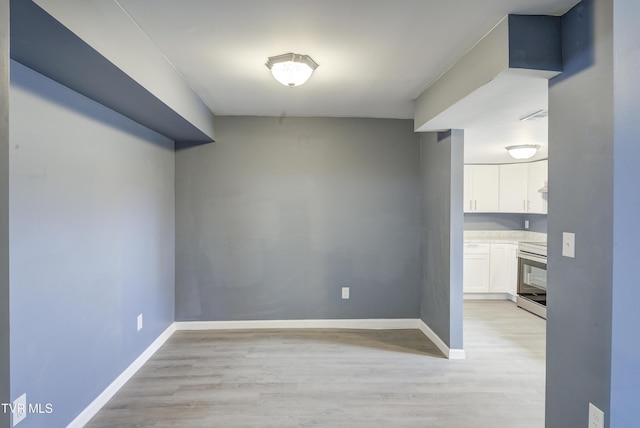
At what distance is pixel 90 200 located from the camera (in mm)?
2148

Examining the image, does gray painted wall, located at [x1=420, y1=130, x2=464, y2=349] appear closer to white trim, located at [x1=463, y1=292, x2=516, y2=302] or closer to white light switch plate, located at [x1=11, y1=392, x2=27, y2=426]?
white trim, located at [x1=463, y1=292, x2=516, y2=302]

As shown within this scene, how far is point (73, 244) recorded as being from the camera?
77.8 inches

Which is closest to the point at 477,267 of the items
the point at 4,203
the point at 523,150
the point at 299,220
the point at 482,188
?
the point at 482,188

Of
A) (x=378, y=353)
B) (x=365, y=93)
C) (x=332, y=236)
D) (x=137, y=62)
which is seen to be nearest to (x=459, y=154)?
(x=365, y=93)

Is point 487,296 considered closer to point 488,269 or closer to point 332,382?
point 488,269

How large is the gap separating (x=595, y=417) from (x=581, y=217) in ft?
3.00

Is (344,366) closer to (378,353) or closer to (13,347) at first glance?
(378,353)

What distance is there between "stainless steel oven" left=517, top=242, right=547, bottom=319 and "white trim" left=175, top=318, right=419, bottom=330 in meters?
1.87

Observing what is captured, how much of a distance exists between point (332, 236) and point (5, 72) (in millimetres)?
3098

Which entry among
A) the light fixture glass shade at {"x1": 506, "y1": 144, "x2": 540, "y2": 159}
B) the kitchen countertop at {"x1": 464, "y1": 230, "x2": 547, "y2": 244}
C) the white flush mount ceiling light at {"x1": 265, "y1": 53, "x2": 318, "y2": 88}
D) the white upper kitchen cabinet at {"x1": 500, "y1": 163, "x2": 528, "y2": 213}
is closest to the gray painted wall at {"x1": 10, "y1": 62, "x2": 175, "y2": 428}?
the white flush mount ceiling light at {"x1": 265, "y1": 53, "x2": 318, "y2": 88}

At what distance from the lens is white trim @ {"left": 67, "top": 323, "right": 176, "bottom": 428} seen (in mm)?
2067

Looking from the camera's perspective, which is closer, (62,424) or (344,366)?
(62,424)

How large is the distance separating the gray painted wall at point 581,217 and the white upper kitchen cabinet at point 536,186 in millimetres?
3620

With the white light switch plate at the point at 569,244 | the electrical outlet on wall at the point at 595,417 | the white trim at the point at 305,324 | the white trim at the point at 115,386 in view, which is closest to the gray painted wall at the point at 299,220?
the white trim at the point at 305,324
